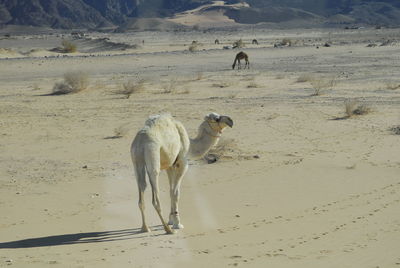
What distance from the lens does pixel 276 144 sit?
14.6 m

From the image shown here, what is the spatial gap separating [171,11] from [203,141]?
145 meters

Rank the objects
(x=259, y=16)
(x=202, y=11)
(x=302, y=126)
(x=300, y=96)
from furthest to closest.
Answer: (x=202, y=11)
(x=259, y=16)
(x=300, y=96)
(x=302, y=126)

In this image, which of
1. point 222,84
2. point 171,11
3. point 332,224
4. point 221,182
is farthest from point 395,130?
point 171,11

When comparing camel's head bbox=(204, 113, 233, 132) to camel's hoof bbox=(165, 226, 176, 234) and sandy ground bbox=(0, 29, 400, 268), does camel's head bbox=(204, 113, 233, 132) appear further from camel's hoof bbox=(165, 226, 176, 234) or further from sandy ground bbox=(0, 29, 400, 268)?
camel's hoof bbox=(165, 226, 176, 234)

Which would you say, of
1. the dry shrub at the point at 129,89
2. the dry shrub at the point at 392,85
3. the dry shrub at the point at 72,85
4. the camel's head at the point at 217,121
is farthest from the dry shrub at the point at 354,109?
the dry shrub at the point at 72,85

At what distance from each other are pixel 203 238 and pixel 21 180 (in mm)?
4560

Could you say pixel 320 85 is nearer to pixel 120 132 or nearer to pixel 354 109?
pixel 354 109

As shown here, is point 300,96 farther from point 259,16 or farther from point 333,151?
point 259,16

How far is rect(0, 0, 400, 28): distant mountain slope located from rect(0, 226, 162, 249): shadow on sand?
4629 inches

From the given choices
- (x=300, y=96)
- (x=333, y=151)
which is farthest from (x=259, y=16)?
(x=333, y=151)

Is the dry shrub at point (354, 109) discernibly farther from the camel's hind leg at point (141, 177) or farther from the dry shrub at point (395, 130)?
the camel's hind leg at point (141, 177)

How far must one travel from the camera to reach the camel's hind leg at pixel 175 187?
29.4 ft

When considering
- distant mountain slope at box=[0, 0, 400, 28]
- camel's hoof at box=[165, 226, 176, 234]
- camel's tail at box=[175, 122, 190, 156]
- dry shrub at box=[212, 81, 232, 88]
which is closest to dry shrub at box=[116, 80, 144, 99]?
dry shrub at box=[212, 81, 232, 88]

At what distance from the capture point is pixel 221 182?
1164cm
